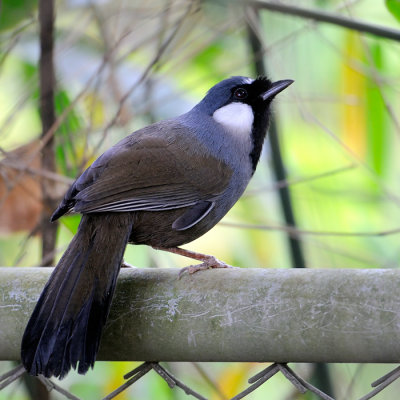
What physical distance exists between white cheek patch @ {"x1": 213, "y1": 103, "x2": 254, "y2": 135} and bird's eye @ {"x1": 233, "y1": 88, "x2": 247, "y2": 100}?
3 cm

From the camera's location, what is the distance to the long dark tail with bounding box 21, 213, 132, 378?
1438 mm

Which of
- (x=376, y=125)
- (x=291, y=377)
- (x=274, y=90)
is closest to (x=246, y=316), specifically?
(x=291, y=377)

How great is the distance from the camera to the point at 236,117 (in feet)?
8.50

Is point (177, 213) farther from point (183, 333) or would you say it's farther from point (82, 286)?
point (183, 333)

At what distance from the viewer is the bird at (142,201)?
4.85 feet

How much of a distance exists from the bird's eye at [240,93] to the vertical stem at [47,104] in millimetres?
704

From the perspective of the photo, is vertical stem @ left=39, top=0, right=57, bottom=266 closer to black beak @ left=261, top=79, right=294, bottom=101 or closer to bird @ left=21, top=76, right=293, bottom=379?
bird @ left=21, top=76, right=293, bottom=379

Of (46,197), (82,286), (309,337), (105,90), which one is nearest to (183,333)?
(309,337)

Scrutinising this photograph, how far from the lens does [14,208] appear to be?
108 inches

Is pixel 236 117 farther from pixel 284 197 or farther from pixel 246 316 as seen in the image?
pixel 246 316

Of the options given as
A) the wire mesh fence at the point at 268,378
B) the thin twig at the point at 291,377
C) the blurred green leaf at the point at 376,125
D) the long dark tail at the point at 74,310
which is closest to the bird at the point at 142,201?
the long dark tail at the point at 74,310

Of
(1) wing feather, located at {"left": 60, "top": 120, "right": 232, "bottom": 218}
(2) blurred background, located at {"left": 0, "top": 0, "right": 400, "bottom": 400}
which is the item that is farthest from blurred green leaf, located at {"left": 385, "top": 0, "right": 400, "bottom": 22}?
(1) wing feather, located at {"left": 60, "top": 120, "right": 232, "bottom": 218}

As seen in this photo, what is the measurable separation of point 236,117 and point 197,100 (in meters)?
1.47

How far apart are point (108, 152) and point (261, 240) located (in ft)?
6.56
